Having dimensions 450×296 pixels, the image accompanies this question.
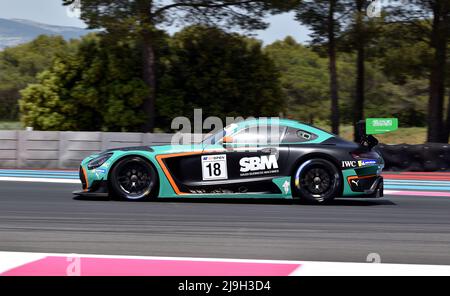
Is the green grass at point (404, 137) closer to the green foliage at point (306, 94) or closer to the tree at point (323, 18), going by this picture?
the green foliage at point (306, 94)

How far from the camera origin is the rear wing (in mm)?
8472

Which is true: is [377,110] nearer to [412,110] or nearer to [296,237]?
[412,110]

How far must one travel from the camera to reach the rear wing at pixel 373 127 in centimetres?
847

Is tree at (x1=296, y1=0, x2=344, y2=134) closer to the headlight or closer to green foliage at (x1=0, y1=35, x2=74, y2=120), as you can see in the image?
the headlight

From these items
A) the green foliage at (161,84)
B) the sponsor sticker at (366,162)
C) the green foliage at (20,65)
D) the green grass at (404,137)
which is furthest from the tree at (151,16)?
the green foliage at (20,65)

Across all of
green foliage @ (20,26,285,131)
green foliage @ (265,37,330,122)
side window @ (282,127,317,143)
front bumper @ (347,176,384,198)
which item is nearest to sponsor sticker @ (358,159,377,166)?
front bumper @ (347,176,384,198)

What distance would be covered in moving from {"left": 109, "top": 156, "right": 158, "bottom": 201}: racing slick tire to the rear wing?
292 centimetres

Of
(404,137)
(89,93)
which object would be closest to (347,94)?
(404,137)

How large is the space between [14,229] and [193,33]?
16031 mm

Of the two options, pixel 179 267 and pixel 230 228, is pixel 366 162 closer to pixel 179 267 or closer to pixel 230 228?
pixel 230 228

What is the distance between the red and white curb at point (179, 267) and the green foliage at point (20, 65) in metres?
41.9

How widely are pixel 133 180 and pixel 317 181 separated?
250cm

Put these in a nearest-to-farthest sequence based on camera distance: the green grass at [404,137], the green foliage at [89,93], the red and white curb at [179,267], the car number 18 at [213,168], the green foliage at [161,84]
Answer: the red and white curb at [179,267] → the car number 18 at [213,168] → the green foliage at [89,93] → the green foliage at [161,84] → the green grass at [404,137]

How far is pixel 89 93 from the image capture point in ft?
66.7
